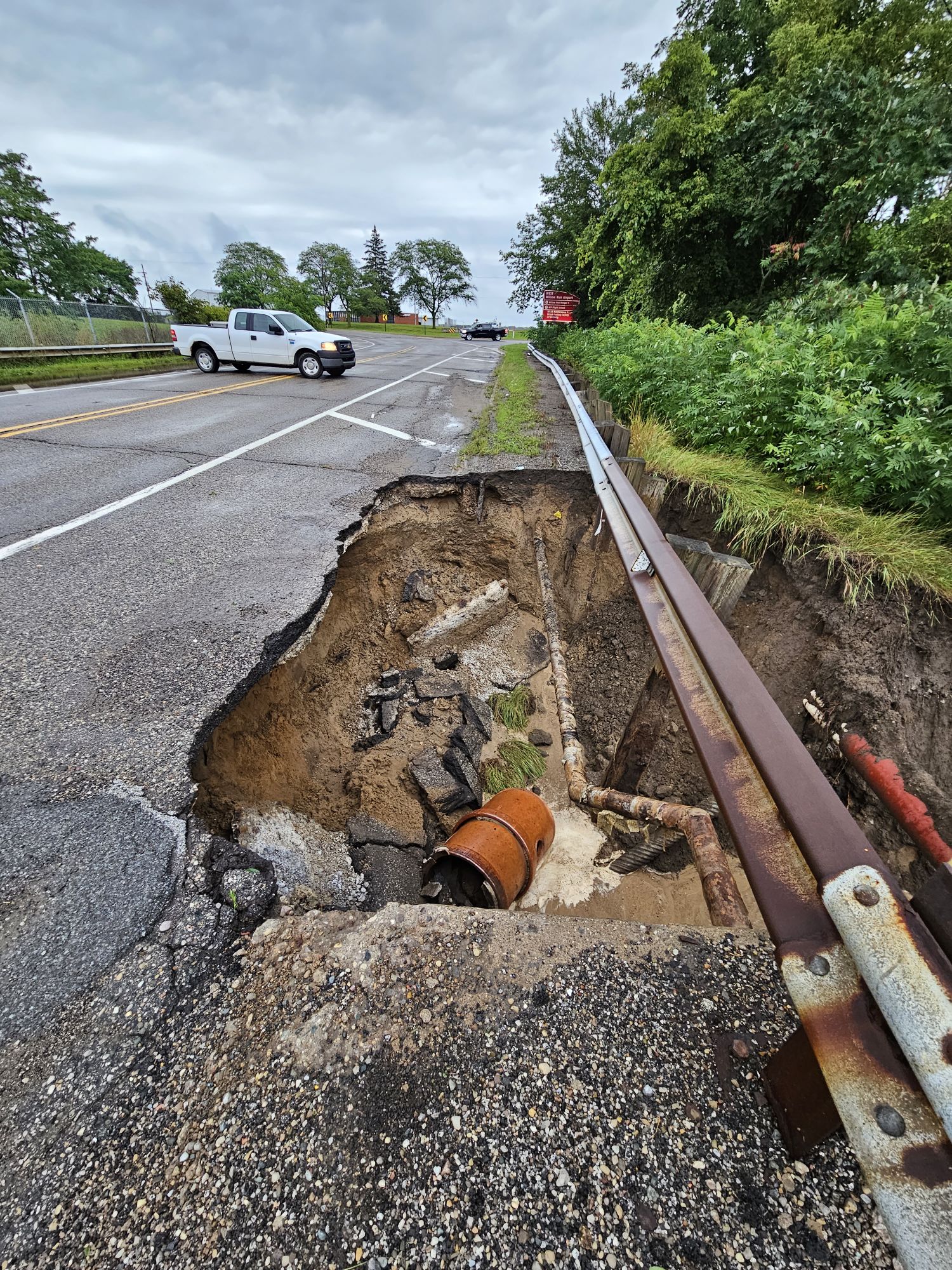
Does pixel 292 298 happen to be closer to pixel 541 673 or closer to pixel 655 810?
pixel 541 673

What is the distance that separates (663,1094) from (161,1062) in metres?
1.21

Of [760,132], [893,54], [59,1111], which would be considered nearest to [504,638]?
[59,1111]

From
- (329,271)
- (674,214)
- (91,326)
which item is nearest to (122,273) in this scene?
(329,271)

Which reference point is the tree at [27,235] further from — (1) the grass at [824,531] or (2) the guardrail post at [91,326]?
(1) the grass at [824,531]

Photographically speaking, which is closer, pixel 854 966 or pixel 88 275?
pixel 854 966

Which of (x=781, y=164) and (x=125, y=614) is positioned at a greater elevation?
(x=781, y=164)

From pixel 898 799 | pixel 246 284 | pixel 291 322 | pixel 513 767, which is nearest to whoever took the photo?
pixel 898 799

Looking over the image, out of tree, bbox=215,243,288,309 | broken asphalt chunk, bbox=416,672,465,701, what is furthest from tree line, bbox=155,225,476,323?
broken asphalt chunk, bbox=416,672,465,701

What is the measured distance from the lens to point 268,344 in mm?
13414

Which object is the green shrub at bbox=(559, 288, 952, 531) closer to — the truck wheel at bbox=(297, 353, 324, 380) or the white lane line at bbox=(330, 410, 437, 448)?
the white lane line at bbox=(330, 410, 437, 448)

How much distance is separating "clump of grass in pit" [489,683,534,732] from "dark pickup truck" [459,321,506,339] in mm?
47690

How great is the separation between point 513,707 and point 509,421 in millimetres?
5157

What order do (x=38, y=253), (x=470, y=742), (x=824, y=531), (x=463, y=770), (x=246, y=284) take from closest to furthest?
(x=824, y=531), (x=463, y=770), (x=470, y=742), (x=246, y=284), (x=38, y=253)

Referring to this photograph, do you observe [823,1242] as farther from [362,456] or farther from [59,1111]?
[362,456]
